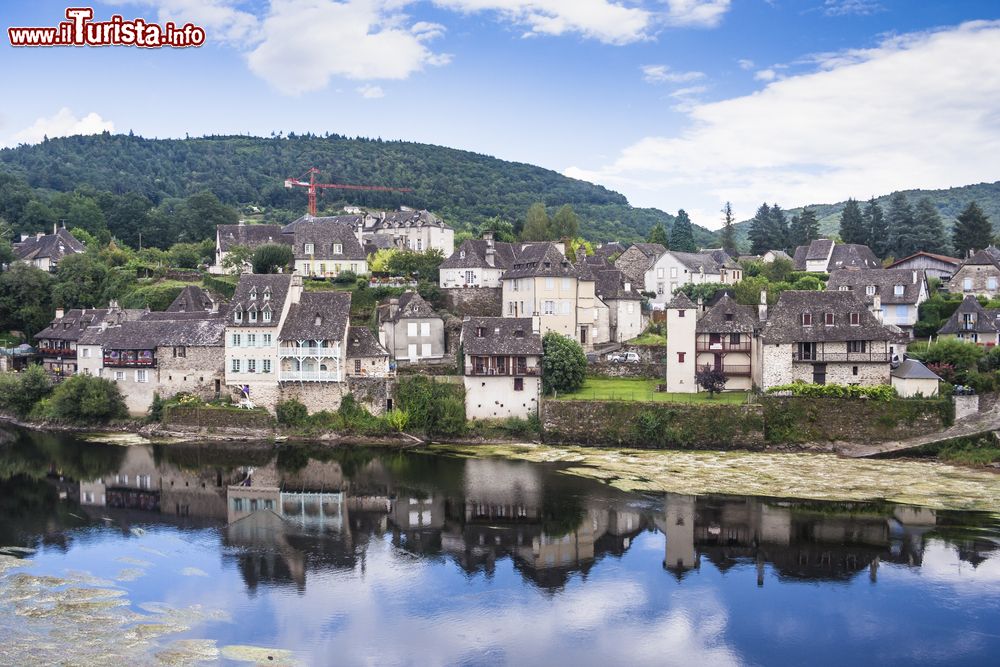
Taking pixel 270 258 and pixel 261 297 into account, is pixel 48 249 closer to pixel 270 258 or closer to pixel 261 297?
pixel 270 258

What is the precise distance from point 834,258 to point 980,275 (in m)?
12.2

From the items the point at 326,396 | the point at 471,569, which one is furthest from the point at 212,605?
the point at 326,396

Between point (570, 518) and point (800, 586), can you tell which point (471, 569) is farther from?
point (800, 586)

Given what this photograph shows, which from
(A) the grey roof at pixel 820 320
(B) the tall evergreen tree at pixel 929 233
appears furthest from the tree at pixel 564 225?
(A) the grey roof at pixel 820 320

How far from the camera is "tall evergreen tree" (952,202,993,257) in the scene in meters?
78.1

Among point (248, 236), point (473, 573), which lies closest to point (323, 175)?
point (248, 236)

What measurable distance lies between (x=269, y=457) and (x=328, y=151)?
13088 centimetres

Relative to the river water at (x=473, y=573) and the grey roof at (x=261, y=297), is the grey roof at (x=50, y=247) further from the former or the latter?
the river water at (x=473, y=573)

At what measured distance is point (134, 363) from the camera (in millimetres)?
53531

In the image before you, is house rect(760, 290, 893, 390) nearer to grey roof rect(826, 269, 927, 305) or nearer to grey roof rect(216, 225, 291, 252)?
grey roof rect(826, 269, 927, 305)

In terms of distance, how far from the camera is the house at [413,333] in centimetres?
5556

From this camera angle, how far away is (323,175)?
484 ft

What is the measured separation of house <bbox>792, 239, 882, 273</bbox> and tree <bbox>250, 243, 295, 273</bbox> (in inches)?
1739

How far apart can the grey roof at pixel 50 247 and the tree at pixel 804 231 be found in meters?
73.0
